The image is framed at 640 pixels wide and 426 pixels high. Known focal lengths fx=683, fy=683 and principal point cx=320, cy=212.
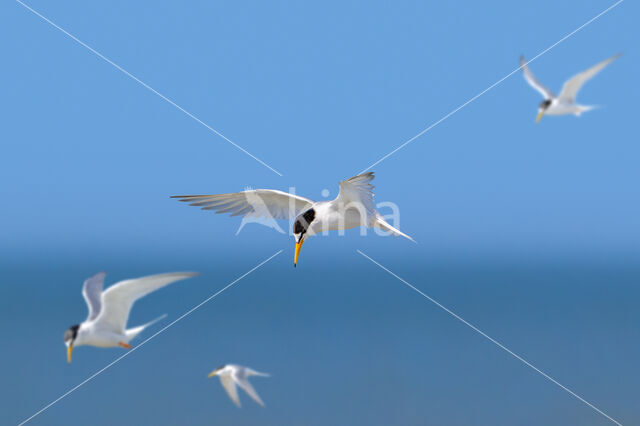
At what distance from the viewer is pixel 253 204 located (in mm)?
8656

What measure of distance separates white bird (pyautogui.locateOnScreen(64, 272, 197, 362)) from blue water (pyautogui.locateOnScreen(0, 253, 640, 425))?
1698cm

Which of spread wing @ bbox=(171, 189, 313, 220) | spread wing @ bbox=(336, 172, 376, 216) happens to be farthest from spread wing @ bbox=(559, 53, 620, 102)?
spread wing @ bbox=(171, 189, 313, 220)

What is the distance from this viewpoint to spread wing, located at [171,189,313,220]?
8414 millimetres

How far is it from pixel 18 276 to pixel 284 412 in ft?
202

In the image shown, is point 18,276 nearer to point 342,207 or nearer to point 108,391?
point 108,391

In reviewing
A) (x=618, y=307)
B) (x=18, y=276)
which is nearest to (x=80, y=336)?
(x=618, y=307)

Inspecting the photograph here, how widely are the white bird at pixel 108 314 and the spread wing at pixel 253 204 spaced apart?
3.18 meters

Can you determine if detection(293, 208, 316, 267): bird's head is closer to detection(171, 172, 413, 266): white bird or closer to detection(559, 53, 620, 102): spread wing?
detection(171, 172, 413, 266): white bird

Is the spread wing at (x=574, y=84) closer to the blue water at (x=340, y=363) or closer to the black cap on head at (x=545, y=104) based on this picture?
the black cap on head at (x=545, y=104)

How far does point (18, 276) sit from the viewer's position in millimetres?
75312

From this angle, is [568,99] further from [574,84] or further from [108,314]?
[108,314]

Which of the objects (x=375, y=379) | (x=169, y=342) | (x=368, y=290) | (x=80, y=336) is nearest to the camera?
(x=80, y=336)

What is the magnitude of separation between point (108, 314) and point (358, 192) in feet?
9.38

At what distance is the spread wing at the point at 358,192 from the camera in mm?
6703
